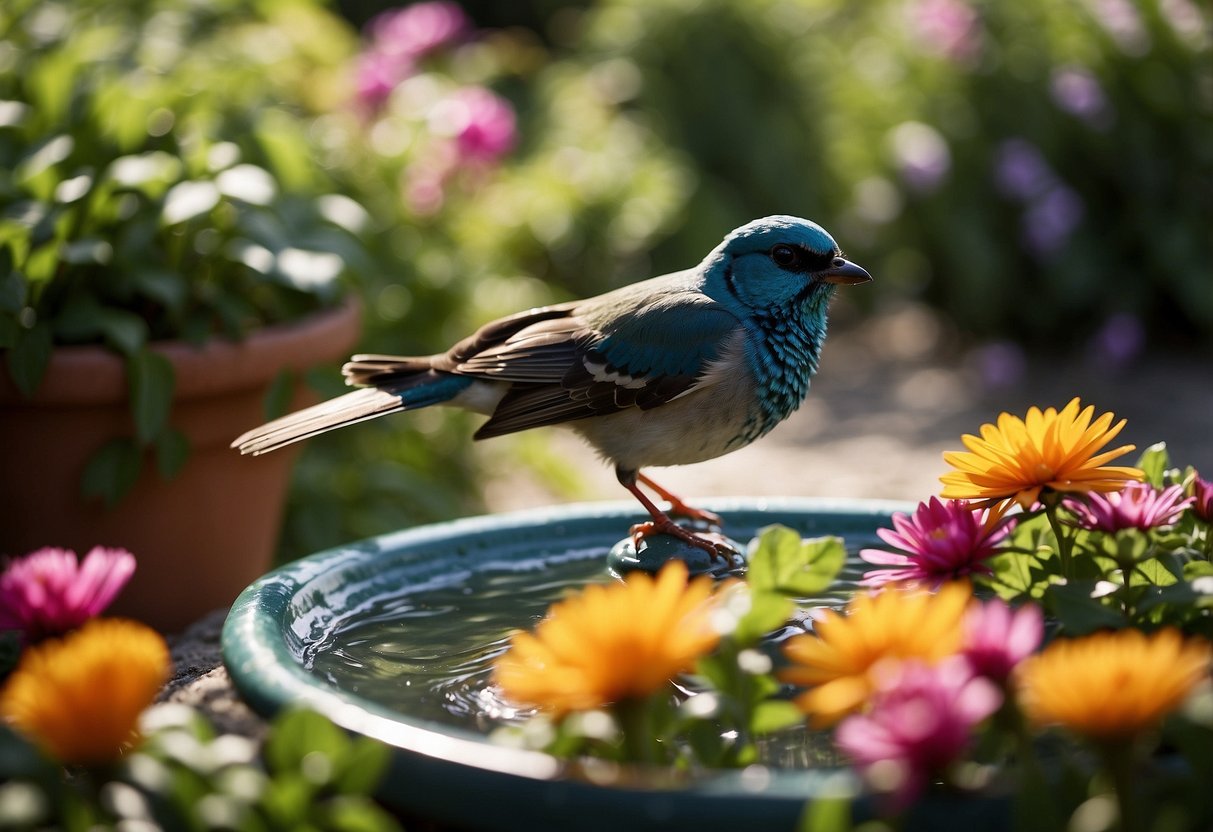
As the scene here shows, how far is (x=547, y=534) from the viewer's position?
3.31 m

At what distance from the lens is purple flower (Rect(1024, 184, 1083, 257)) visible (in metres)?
7.79

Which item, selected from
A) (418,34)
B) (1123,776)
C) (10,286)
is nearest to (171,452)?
(10,286)

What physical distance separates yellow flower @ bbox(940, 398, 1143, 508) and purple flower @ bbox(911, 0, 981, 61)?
6396mm

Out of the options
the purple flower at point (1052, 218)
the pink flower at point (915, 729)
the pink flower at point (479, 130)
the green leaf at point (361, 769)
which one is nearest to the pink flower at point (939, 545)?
the pink flower at point (915, 729)

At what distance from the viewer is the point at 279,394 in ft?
13.2

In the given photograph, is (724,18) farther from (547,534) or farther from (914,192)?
(547,534)

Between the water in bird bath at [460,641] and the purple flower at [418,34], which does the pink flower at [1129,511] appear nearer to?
the water in bird bath at [460,641]

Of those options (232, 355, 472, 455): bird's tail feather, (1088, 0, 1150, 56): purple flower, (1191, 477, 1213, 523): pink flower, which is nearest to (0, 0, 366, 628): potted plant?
(232, 355, 472, 455): bird's tail feather

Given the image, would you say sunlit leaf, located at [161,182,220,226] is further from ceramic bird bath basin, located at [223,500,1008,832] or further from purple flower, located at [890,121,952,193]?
purple flower, located at [890,121,952,193]

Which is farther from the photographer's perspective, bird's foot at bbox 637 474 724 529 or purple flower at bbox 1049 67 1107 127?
purple flower at bbox 1049 67 1107 127

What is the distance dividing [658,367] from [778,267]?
1.25 feet

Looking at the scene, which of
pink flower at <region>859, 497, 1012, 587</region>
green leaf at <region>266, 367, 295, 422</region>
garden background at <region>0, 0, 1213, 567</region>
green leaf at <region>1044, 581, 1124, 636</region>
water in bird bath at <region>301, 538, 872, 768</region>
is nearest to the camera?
green leaf at <region>1044, 581, 1124, 636</region>

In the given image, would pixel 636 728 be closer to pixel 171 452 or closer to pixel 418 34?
pixel 171 452

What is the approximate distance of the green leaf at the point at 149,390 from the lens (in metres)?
3.71
